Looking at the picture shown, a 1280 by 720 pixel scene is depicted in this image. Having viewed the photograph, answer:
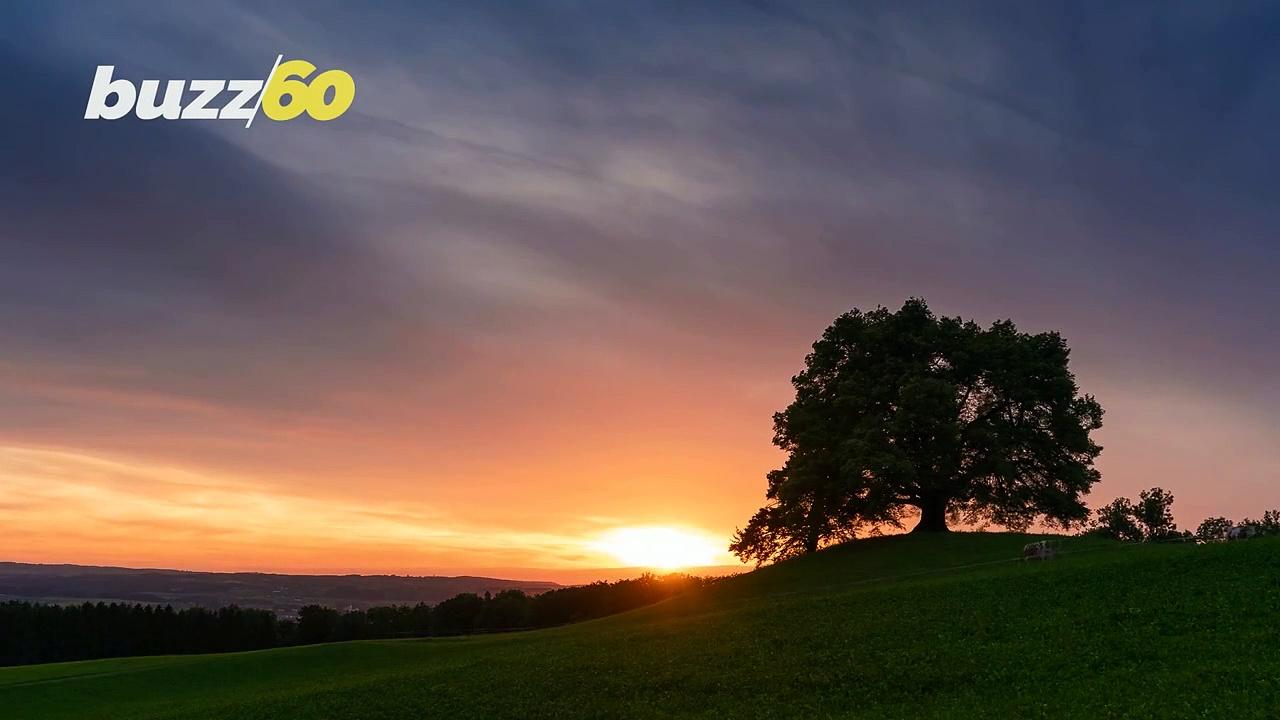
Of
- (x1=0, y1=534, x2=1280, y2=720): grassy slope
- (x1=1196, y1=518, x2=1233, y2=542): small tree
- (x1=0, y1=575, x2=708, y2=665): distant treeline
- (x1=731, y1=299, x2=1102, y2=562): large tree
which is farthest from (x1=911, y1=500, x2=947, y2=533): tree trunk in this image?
(x1=0, y1=575, x2=708, y2=665): distant treeline

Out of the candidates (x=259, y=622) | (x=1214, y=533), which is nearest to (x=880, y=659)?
(x=1214, y=533)

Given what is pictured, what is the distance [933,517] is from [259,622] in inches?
4038

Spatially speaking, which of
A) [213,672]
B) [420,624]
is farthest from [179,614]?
[213,672]

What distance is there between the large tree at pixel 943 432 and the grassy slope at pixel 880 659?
8.47 m

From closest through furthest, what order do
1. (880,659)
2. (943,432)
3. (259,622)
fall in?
(880,659)
(943,432)
(259,622)

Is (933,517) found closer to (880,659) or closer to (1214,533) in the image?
(1214,533)

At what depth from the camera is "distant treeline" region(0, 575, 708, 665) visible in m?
116

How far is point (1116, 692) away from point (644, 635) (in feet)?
83.8

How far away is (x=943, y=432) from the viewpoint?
210 ft

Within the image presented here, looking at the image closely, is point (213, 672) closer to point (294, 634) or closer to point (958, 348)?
point (958, 348)

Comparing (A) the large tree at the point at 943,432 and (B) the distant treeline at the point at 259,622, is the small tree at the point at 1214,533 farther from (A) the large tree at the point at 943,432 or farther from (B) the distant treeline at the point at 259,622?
(B) the distant treeline at the point at 259,622

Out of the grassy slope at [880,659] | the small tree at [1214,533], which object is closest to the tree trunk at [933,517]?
the grassy slope at [880,659]

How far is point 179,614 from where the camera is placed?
123 meters

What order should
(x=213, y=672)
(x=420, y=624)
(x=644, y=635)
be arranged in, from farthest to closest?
(x=420, y=624) → (x=213, y=672) → (x=644, y=635)
